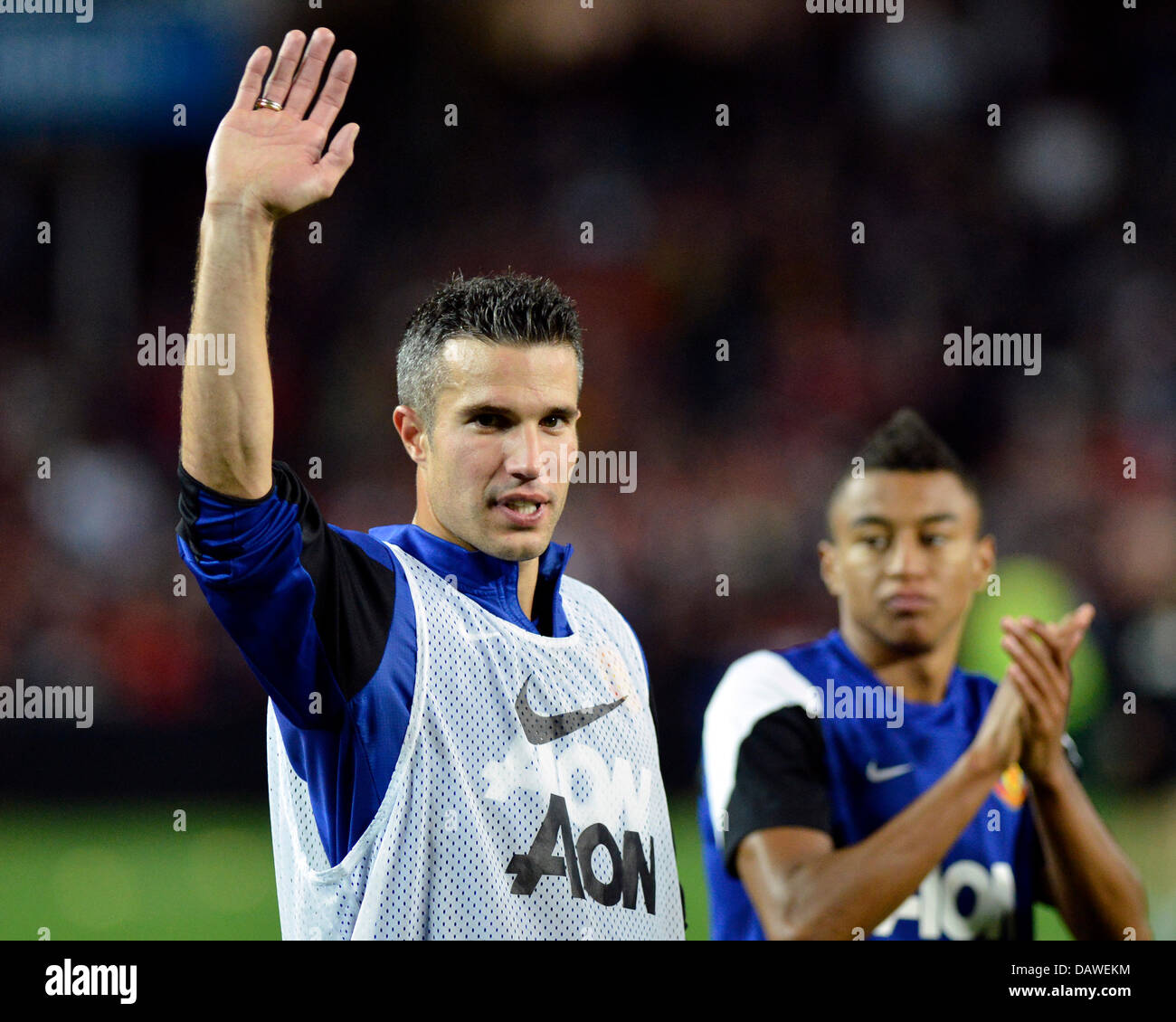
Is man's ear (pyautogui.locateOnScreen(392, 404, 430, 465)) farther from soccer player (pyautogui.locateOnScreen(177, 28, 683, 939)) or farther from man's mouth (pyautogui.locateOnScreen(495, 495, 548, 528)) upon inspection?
man's mouth (pyautogui.locateOnScreen(495, 495, 548, 528))

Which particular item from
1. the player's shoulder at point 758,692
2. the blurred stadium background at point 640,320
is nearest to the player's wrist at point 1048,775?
the player's shoulder at point 758,692

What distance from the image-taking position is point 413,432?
10.2 ft

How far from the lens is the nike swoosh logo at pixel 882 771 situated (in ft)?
13.8

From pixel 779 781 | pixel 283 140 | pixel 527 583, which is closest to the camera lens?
pixel 283 140

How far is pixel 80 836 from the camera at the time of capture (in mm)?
8484

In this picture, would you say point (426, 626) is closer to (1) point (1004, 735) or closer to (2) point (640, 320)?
(1) point (1004, 735)

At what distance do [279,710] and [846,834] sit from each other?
211 centimetres

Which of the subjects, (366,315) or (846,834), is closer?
(846,834)

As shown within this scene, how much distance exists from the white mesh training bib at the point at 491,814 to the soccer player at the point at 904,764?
0.91 meters

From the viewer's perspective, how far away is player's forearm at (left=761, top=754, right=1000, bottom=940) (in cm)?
379

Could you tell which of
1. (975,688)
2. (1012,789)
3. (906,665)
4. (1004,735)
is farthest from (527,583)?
(975,688)

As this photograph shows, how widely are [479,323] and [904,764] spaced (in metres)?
2.15
